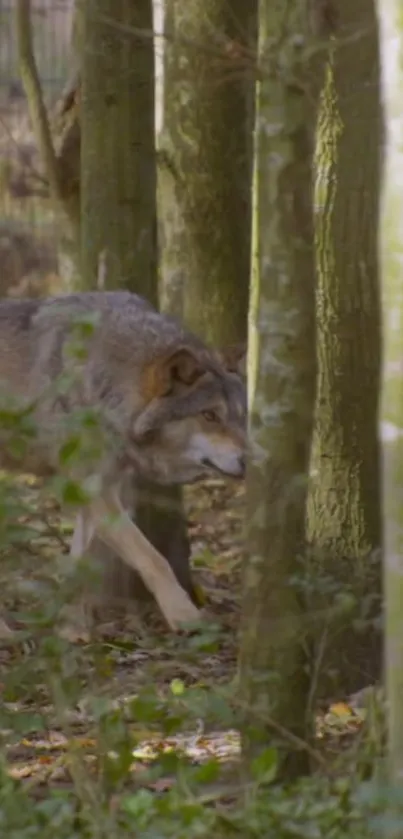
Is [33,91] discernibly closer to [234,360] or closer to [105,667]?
[234,360]

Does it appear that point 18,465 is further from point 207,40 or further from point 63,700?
point 207,40

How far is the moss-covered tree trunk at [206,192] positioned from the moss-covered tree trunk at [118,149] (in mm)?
3325

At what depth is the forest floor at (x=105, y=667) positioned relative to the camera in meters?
4.17

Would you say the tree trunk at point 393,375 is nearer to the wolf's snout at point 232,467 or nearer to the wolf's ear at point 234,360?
the wolf's snout at point 232,467

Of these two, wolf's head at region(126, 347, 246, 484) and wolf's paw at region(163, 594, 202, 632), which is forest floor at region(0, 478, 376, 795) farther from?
wolf's head at region(126, 347, 246, 484)

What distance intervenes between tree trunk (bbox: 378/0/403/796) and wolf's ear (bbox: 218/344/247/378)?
465 centimetres

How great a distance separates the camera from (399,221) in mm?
3525

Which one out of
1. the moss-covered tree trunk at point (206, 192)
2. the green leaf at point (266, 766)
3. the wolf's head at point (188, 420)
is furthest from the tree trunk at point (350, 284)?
the moss-covered tree trunk at point (206, 192)

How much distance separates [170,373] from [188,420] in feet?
1.10

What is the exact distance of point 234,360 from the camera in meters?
8.33

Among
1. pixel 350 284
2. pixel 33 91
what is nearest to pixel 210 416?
pixel 350 284

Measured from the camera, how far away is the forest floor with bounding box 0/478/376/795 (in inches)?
164

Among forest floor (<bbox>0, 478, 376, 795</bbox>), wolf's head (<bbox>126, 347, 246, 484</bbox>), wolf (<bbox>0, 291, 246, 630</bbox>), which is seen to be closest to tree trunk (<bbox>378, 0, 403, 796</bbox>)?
forest floor (<bbox>0, 478, 376, 795</bbox>)

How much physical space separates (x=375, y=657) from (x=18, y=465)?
178cm
